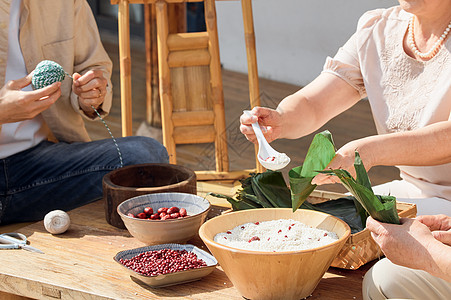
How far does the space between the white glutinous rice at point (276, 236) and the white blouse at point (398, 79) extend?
2.40 feet

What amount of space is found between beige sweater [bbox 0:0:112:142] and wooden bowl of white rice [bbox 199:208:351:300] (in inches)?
42.6

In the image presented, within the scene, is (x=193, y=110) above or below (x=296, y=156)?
above

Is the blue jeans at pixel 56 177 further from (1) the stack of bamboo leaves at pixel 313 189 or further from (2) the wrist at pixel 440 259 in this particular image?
(2) the wrist at pixel 440 259

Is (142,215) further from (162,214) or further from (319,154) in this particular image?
(319,154)

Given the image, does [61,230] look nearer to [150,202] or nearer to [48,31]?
[150,202]

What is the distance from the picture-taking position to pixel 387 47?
7.08 ft

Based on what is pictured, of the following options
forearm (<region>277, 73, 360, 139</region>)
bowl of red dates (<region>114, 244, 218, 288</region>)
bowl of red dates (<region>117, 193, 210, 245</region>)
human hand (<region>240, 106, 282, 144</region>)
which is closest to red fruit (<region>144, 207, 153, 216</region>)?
bowl of red dates (<region>117, 193, 210, 245</region>)

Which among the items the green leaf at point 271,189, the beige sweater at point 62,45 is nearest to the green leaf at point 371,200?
the green leaf at point 271,189

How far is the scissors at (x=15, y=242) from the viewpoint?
5.46 ft

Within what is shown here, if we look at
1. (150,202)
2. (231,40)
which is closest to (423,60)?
(150,202)

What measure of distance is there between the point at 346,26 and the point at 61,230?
4.32 metres

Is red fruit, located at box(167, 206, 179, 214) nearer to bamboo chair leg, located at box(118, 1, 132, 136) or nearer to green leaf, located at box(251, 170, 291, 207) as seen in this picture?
green leaf, located at box(251, 170, 291, 207)

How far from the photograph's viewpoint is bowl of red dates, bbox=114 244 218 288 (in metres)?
1.43

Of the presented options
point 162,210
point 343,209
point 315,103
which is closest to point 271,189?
point 343,209
